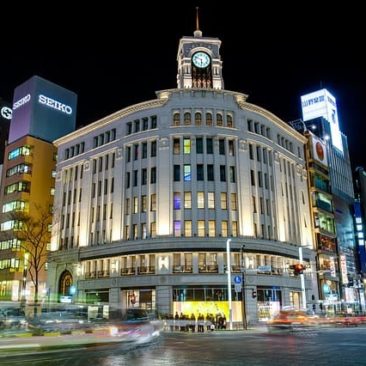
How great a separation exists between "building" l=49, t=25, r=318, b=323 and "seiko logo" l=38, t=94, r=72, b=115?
72.9 ft

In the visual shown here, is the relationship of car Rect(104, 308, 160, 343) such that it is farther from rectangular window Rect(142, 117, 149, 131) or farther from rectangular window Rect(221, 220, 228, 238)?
rectangular window Rect(142, 117, 149, 131)

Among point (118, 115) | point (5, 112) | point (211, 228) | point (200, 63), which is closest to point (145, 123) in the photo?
point (118, 115)

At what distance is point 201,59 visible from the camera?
221ft

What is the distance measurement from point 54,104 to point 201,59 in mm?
31613

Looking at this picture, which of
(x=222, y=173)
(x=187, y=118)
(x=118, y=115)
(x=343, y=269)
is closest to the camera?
(x=222, y=173)

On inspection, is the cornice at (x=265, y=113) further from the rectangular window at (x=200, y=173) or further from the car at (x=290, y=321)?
the car at (x=290, y=321)

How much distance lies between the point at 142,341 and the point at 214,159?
3188 centimetres

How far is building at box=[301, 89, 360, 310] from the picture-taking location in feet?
243

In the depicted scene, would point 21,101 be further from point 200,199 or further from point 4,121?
point 200,199

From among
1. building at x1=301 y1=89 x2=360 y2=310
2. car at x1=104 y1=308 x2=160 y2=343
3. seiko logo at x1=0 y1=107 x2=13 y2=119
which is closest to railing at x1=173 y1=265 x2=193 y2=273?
car at x1=104 y1=308 x2=160 y2=343

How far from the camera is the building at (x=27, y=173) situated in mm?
69438

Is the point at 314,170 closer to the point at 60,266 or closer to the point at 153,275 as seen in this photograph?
the point at 153,275

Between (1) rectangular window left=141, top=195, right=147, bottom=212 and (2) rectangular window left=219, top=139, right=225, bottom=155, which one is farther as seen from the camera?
(2) rectangular window left=219, top=139, right=225, bottom=155

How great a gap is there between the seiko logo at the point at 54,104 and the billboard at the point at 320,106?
173ft
